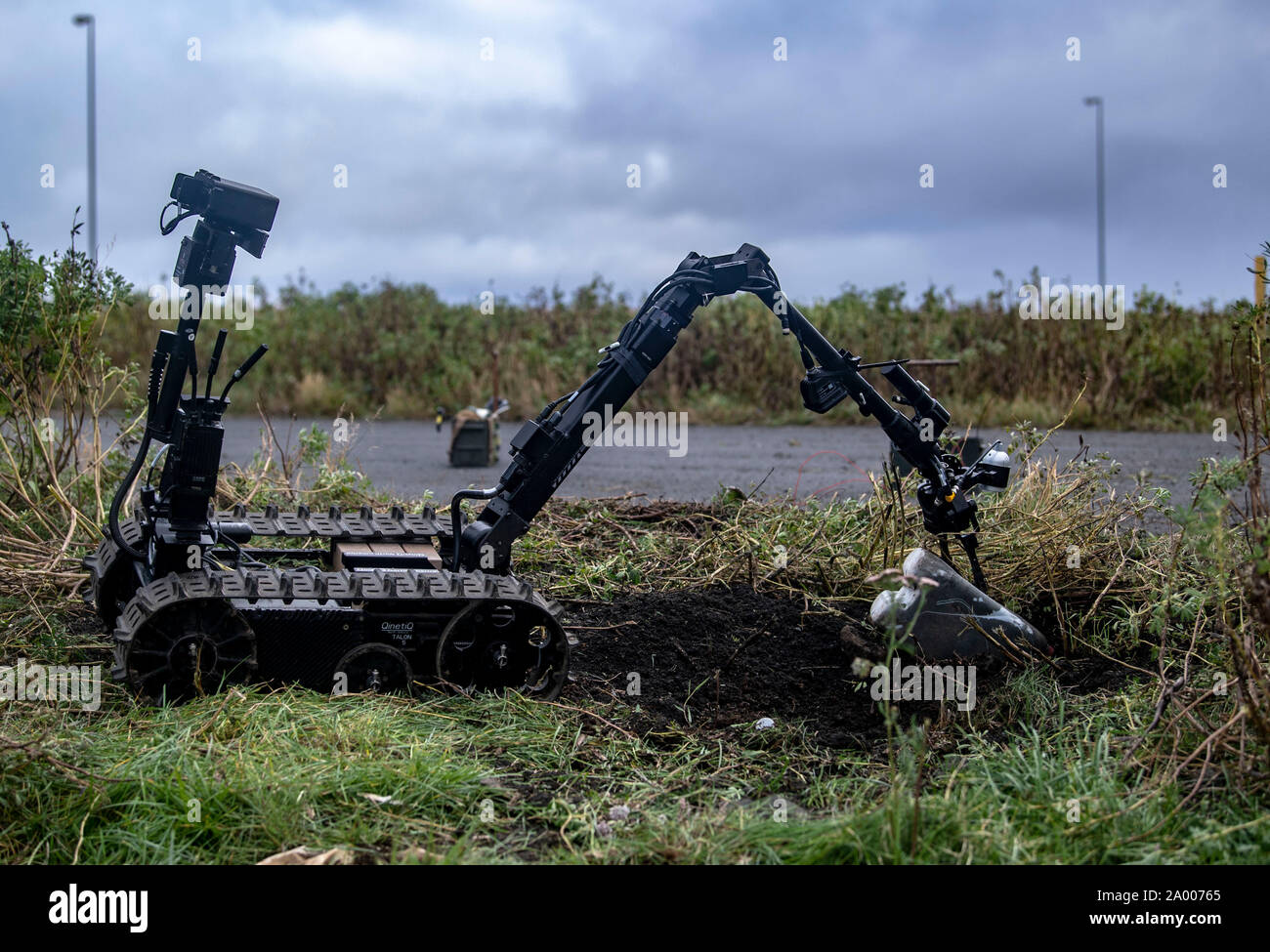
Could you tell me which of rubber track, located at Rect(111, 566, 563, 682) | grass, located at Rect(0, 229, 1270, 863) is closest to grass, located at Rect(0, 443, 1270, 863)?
grass, located at Rect(0, 229, 1270, 863)

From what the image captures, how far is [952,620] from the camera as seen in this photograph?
497 cm

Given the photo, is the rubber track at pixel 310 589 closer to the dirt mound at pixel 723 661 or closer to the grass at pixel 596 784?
the grass at pixel 596 784

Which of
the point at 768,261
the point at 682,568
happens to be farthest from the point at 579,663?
the point at 768,261

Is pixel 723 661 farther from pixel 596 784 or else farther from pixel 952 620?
pixel 596 784

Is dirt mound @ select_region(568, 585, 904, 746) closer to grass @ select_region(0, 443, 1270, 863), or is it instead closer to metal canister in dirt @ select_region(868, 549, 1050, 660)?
grass @ select_region(0, 443, 1270, 863)

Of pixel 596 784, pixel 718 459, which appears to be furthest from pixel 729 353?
pixel 596 784

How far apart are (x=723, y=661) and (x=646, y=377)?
139cm

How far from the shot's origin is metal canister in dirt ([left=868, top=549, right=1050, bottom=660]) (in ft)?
16.2

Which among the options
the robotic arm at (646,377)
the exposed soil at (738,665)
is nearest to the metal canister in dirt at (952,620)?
the exposed soil at (738,665)

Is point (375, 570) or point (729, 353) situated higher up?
point (729, 353)

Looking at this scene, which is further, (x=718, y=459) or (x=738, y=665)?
(x=718, y=459)

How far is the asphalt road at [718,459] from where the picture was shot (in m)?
10.5
